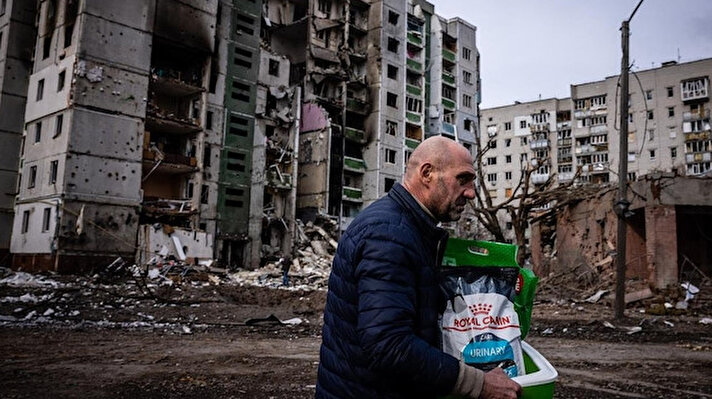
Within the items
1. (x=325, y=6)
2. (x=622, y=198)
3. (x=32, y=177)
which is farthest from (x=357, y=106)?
(x=622, y=198)

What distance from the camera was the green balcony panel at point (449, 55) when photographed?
190ft

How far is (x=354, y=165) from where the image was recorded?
1859 inches

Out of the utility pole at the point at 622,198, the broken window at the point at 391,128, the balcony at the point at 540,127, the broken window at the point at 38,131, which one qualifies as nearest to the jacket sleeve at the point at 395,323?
the utility pole at the point at 622,198

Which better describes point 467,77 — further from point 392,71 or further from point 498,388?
point 498,388

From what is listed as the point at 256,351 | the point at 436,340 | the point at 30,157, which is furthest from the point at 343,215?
the point at 436,340

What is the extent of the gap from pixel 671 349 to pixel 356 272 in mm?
9461

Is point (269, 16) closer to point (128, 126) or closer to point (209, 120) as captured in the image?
point (209, 120)

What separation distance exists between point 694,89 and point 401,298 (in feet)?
236

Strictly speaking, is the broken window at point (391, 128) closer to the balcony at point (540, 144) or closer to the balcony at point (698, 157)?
the balcony at point (540, 144)

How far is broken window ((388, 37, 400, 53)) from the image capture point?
51.4 meters

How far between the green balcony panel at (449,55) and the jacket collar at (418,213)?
58146 millimetres

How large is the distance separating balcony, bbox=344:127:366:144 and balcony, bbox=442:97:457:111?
12.0m

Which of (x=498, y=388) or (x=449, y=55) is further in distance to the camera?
(x=449, y=55)

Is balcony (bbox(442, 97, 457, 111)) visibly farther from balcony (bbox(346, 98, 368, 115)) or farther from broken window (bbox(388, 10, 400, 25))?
balcony (bbox(346, 98, 368, 115))
